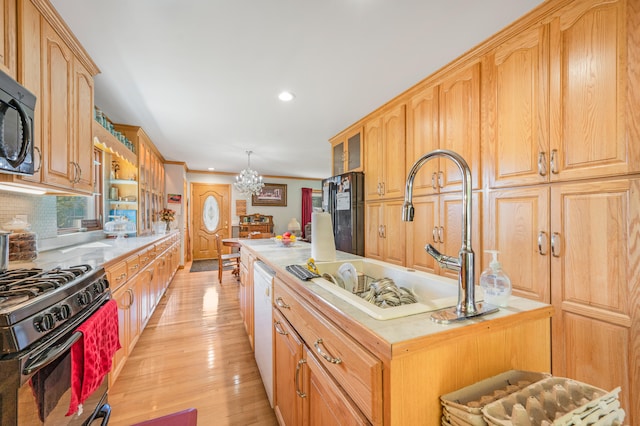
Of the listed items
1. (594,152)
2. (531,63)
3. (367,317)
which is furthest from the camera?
(531,63)

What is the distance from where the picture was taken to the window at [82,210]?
2.39 meters

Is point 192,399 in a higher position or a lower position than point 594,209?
lower

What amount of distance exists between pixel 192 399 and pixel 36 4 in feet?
8.21

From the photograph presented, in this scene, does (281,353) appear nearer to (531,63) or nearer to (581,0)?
(531,63)

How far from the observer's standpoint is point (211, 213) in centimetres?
712

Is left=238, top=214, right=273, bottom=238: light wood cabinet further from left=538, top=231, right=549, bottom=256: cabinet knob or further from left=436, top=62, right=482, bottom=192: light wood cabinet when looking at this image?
left=538, top=231, right=549, bottom=256: cabinet knob

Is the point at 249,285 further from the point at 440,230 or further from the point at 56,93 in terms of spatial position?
the point at 56,93

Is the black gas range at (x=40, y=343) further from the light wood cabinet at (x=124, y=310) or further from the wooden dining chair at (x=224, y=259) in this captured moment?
the wooden dining chair at (x=224, y=259)

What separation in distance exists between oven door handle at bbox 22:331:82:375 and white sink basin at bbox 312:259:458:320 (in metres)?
0.90

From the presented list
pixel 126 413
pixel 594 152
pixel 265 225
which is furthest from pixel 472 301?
pixel 265 225

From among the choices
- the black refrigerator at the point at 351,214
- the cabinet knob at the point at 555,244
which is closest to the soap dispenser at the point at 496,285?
the cabinet knob at the point at 555,244

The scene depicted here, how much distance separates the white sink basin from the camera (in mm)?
747

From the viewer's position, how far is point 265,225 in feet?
24.1

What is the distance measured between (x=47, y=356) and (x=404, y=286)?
53.7 inches
